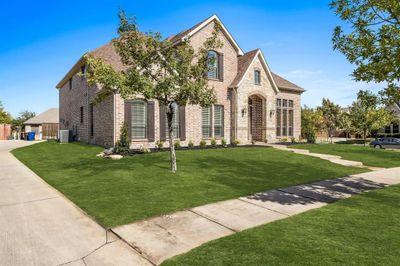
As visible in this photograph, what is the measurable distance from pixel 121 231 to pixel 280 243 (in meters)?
2.96

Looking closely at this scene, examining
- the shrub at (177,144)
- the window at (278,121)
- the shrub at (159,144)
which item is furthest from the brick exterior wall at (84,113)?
the window at (278,121)

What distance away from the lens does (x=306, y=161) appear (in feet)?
47.3

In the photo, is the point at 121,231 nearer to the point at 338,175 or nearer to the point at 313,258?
the point at 313,258

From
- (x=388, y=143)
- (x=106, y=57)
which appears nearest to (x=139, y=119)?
(x=106, y=57)

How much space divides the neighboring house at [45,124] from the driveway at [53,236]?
41202 millimetres

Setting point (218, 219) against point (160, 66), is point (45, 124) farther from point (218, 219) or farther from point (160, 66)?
point (218, 219)

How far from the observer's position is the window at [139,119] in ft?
56.8

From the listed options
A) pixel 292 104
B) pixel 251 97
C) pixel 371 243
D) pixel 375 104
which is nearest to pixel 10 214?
pixel 371 243

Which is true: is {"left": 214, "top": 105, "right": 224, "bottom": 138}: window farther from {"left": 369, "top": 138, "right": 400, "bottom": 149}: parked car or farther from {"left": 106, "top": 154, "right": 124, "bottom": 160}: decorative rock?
{"left": 369, "top": 138, "right": 400, "bottom": 149}: parked car

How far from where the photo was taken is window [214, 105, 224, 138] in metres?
21.1

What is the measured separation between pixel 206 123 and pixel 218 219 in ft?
49.4

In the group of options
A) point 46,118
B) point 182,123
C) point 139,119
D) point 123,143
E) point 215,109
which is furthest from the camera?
point 46,118

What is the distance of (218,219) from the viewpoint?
5805mm

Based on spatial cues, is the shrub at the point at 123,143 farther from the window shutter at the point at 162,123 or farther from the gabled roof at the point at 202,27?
the gabled roof at the point at 202,27
